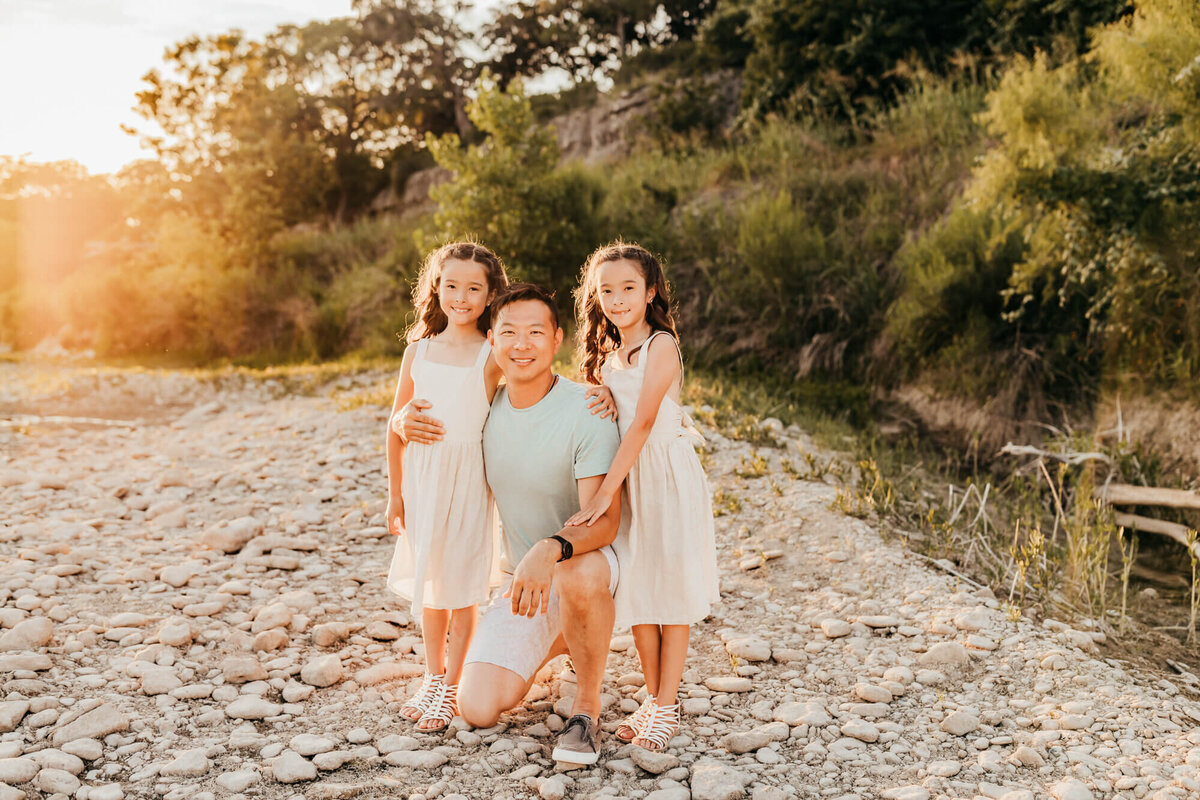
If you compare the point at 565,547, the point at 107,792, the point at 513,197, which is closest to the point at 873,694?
the point at 565,547

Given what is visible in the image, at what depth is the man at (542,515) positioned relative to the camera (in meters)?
2.93

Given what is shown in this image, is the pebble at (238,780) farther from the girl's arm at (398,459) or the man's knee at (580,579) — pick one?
the man's knee at (580,579)

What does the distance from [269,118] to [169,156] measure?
2761mm

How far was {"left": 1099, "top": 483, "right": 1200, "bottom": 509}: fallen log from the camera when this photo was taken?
5.41 m

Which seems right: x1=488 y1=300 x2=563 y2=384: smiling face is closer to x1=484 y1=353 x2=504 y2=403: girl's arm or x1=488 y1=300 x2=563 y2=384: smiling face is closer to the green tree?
x1=484 y1=353 x2=504 y2=403: girl's arm

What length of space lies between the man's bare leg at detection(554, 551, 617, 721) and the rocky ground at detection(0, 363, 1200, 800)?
0.24m

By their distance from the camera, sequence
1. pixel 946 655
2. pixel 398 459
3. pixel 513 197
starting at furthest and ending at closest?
1. pixel 513 197
2. pixel 946 655
3. pixel 398 459

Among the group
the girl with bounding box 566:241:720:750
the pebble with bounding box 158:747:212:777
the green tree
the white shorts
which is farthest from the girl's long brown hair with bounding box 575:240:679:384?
the green tree

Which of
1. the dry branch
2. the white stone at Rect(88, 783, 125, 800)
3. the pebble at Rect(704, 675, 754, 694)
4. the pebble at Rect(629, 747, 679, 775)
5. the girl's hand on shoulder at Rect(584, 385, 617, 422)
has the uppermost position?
the girl's hand on shoulder at Rect(584, 385, 617, 422)

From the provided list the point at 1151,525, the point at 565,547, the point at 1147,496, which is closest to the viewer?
the point at 565,547

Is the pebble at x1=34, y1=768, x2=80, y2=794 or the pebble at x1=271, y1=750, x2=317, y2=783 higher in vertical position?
the pebble at x1=34, y1=768, x2=80, y2=794

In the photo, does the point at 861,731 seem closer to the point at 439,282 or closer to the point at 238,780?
the point at 238,780

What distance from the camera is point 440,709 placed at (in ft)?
10.4

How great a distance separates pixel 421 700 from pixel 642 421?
143 cm
